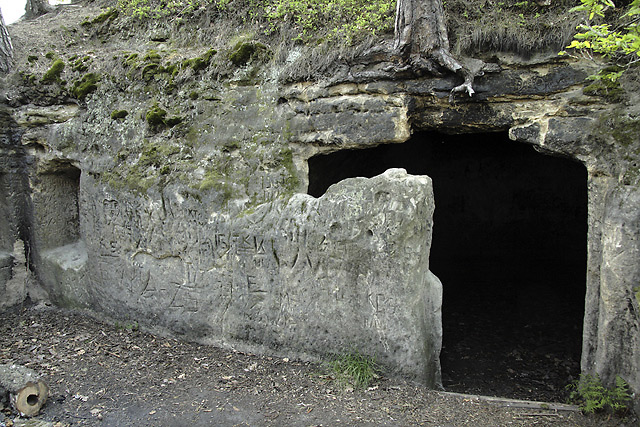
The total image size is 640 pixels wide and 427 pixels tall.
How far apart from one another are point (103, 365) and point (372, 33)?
3892 mm

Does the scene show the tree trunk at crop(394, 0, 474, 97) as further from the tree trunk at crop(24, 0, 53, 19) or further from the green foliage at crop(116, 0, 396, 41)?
the tree trunk at crop(24, 0, 53, 19)

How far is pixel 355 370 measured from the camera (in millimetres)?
4297

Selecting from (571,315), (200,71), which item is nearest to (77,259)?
(200,71)

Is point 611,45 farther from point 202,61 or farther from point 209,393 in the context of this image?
point 209,393

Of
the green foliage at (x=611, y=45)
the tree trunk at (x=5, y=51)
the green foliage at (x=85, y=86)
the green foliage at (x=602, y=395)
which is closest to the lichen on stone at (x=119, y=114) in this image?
the green foliage at (x=85, y=86)

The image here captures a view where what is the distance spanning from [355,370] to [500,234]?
227 inches

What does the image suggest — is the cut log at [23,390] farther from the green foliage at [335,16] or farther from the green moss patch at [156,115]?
the green foliage at [335,16]

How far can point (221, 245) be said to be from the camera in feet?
15.9

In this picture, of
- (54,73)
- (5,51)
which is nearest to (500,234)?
(54,73)

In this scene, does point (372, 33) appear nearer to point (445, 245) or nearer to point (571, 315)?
point (571, 315)

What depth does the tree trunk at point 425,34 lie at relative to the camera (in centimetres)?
415

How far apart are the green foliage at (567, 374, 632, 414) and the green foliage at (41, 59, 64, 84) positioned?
19.6 feet

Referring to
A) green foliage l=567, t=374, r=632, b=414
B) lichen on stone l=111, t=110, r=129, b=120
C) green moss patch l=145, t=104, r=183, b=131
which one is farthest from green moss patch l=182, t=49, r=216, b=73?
green foliage l=567, t=374, r=632, b=414

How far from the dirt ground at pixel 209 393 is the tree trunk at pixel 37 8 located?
5.03 meters
